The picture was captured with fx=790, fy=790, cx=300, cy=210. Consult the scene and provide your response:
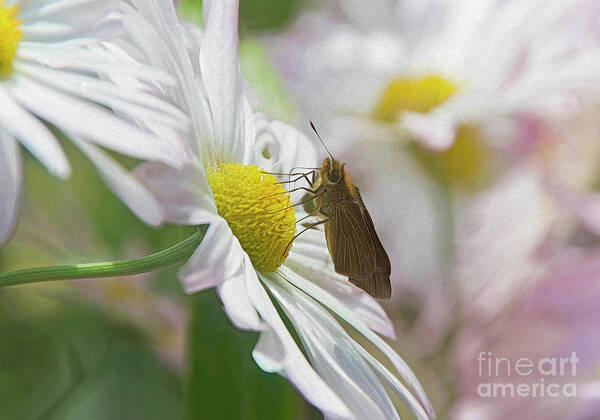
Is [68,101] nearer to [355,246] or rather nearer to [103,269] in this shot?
[103,269]

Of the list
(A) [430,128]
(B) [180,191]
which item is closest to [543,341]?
(A) [430,128]

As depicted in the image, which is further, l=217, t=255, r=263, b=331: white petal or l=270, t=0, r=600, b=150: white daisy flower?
l=270, t=0, r=600, b=150: white daisy flower

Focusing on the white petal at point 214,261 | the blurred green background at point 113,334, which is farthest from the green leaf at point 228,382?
the white petal at point 214,261

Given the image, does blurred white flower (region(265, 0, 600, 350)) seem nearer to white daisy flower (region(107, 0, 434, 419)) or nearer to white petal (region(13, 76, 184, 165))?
white daisy flower (region(107, 0, 434, 419))

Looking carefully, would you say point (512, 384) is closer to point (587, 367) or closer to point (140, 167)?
point (587, 367)

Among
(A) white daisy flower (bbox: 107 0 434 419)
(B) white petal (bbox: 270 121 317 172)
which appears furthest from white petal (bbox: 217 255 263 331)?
(B) white petal (bbox: 270 121 317 172)

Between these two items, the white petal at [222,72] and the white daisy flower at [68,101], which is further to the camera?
the white petal at [222,72]

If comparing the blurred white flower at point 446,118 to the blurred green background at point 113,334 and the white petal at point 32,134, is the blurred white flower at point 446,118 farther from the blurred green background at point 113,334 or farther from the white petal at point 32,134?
the white petal at point 32,134
